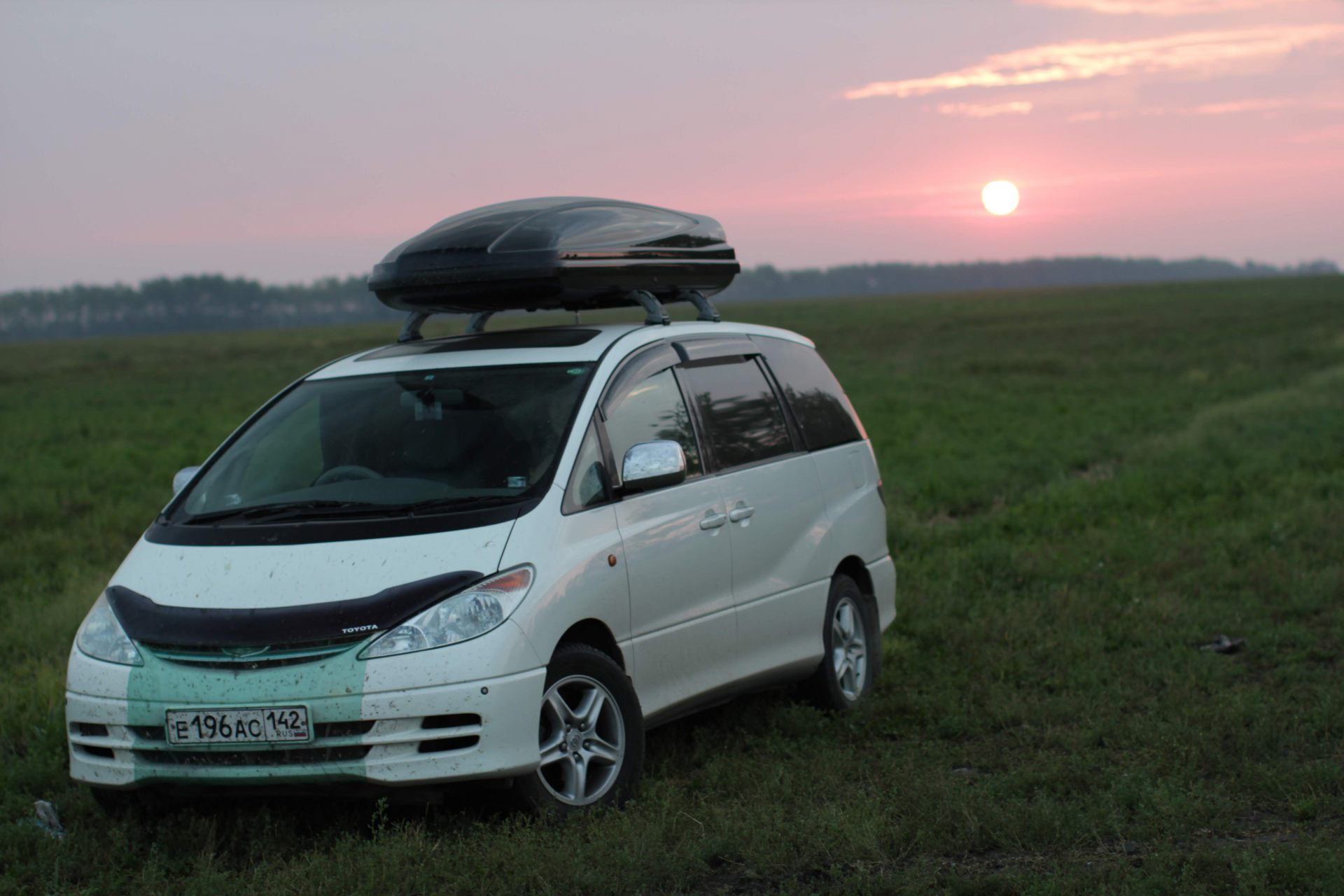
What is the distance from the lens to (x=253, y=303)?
6545 inches

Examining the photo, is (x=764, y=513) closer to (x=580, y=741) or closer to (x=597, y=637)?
(x=597, y=637)

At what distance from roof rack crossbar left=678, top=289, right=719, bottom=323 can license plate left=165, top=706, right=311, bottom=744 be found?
311 cm

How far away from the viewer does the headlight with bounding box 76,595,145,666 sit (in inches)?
182

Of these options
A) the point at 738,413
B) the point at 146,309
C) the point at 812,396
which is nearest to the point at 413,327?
the point at 738,413

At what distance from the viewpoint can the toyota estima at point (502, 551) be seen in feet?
14.4

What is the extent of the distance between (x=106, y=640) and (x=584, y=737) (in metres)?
1.66

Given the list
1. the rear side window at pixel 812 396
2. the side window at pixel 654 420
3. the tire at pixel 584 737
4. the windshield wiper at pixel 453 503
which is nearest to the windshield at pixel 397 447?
the windshield wiper at pixel 453 503

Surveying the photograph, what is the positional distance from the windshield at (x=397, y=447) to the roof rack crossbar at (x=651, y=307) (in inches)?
29.1

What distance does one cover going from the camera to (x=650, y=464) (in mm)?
5141

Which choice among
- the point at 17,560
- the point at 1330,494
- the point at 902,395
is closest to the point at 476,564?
the point at 17,560

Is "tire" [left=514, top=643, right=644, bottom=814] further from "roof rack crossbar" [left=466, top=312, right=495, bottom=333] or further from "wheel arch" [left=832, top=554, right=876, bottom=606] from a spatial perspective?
"roof rack crossbar" [left=466, top=312, right=495, bottom=333]

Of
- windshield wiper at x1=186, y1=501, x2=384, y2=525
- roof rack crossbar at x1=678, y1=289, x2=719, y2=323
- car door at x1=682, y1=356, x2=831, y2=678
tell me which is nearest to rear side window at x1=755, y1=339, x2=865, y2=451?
car door at x1=682, y1=356, x2=831, y2=678

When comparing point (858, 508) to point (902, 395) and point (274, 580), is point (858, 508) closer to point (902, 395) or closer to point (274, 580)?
point (274, 580)

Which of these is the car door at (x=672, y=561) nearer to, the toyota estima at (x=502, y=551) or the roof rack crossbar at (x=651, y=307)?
the toyota estima at (x=502, y=551)
